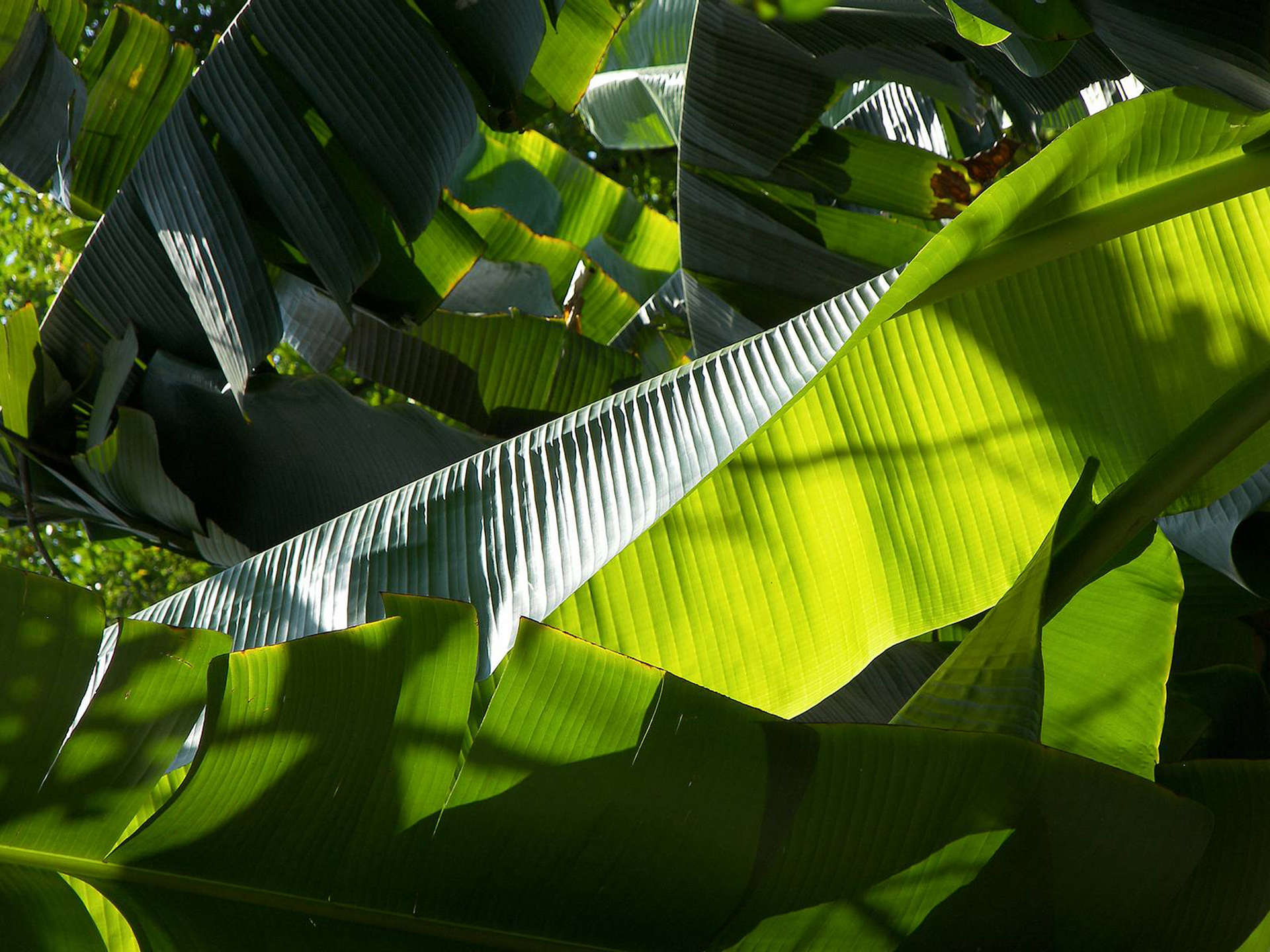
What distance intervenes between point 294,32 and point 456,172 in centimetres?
92

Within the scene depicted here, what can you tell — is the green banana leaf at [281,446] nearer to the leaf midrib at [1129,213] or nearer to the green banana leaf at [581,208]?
the leaf midrib at [1129,213]

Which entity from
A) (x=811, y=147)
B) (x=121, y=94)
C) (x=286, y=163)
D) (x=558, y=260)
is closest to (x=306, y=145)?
(x=286, y=163)

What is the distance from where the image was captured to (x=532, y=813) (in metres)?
0.52

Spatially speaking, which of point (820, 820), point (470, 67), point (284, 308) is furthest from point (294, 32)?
point (820, 820)

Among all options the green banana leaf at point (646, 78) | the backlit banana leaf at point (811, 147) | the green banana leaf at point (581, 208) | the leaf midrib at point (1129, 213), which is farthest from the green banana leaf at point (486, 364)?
the leaf midrib at point (1129, 213)

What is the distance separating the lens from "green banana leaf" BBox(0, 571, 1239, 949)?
0.50 meters

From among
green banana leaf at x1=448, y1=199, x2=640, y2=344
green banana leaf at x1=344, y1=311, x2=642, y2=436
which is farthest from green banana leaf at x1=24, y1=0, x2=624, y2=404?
green banana leaf at x1=448, y1=199, x2=640, y2=344

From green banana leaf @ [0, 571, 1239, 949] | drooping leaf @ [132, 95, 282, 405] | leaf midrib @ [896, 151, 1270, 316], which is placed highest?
leaf midrib @ [896, 151, 1270, 316]

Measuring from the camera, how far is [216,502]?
1.23m

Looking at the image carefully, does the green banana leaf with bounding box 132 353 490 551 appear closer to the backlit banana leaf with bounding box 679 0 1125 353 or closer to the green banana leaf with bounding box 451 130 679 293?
the backlit banana leaf with bounding box 679 0 1125 353

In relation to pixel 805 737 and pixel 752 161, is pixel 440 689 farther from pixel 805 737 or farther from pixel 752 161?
pixel 752 161

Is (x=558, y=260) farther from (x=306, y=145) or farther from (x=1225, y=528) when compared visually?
(x=1225, y=528)

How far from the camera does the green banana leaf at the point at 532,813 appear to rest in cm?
50

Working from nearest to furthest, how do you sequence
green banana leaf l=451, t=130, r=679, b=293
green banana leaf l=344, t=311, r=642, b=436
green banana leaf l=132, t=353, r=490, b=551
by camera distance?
green banana leaf l=132, t=353, r=490, b=551 < green banana leaf l=344, t=311, r=642, b=436 < green banana leaf l=451, t=130, r=679, b=293
